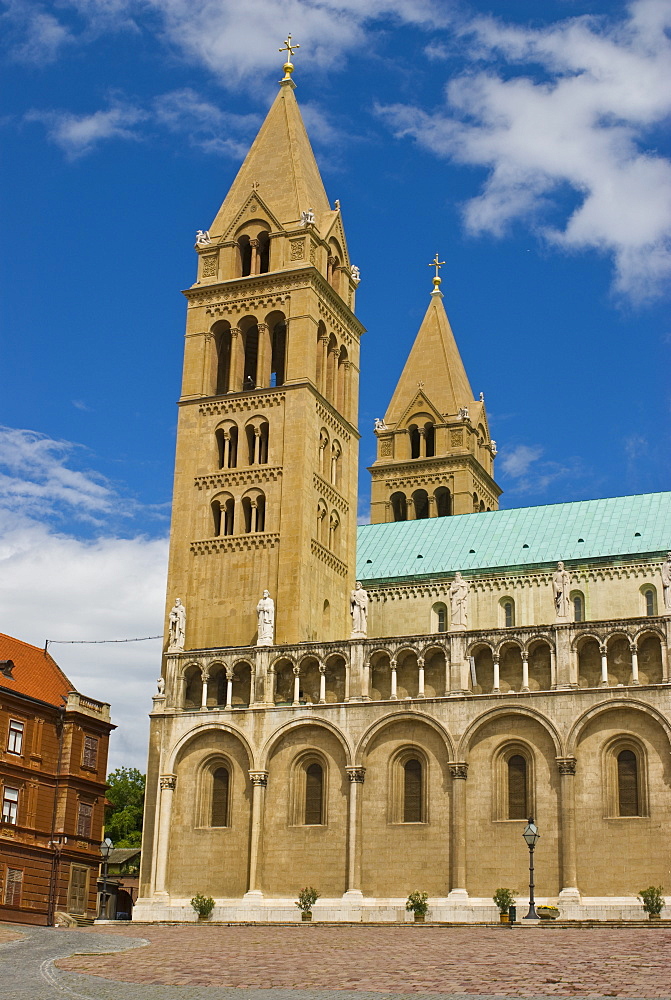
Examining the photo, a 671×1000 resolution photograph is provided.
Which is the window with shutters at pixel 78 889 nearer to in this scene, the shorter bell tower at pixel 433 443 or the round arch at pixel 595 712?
the round arch at pixel 595 712

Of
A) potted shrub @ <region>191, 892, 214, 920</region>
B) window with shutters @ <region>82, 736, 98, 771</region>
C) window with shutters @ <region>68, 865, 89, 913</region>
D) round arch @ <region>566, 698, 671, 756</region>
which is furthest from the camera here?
window with shutters @ <region>82, 736, 98, 771</region>

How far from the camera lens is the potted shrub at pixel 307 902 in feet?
175

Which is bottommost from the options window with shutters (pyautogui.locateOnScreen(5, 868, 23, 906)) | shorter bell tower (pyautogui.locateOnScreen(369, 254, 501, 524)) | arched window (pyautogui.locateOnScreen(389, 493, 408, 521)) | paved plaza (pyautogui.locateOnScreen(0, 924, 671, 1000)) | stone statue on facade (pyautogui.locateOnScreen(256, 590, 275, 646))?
paved plaza (pyautogui.locateOnScreen(0, 924, 671, 1000))

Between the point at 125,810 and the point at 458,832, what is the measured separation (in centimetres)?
4696

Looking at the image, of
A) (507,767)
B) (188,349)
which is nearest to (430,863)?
(507,767)

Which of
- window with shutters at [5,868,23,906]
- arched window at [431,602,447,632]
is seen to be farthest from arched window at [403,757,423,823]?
window with shutters at [5,868,23,906]

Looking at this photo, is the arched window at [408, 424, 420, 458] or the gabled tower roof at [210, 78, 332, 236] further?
the arched window at [408, 424, 420, 458]

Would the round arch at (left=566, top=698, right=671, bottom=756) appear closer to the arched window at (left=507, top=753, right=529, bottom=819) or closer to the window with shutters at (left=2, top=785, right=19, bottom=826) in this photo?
the arched window at (left=507, top=753, right=529, bottom=819)

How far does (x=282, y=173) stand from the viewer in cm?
7106

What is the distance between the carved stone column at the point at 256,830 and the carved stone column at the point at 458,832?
834 cm

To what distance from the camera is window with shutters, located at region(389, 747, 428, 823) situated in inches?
2146

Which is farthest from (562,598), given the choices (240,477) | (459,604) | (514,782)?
(240,477)

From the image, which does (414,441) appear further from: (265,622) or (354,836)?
Result: (354,836)

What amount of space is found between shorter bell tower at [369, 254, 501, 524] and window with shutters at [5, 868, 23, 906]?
38382 millimetres
